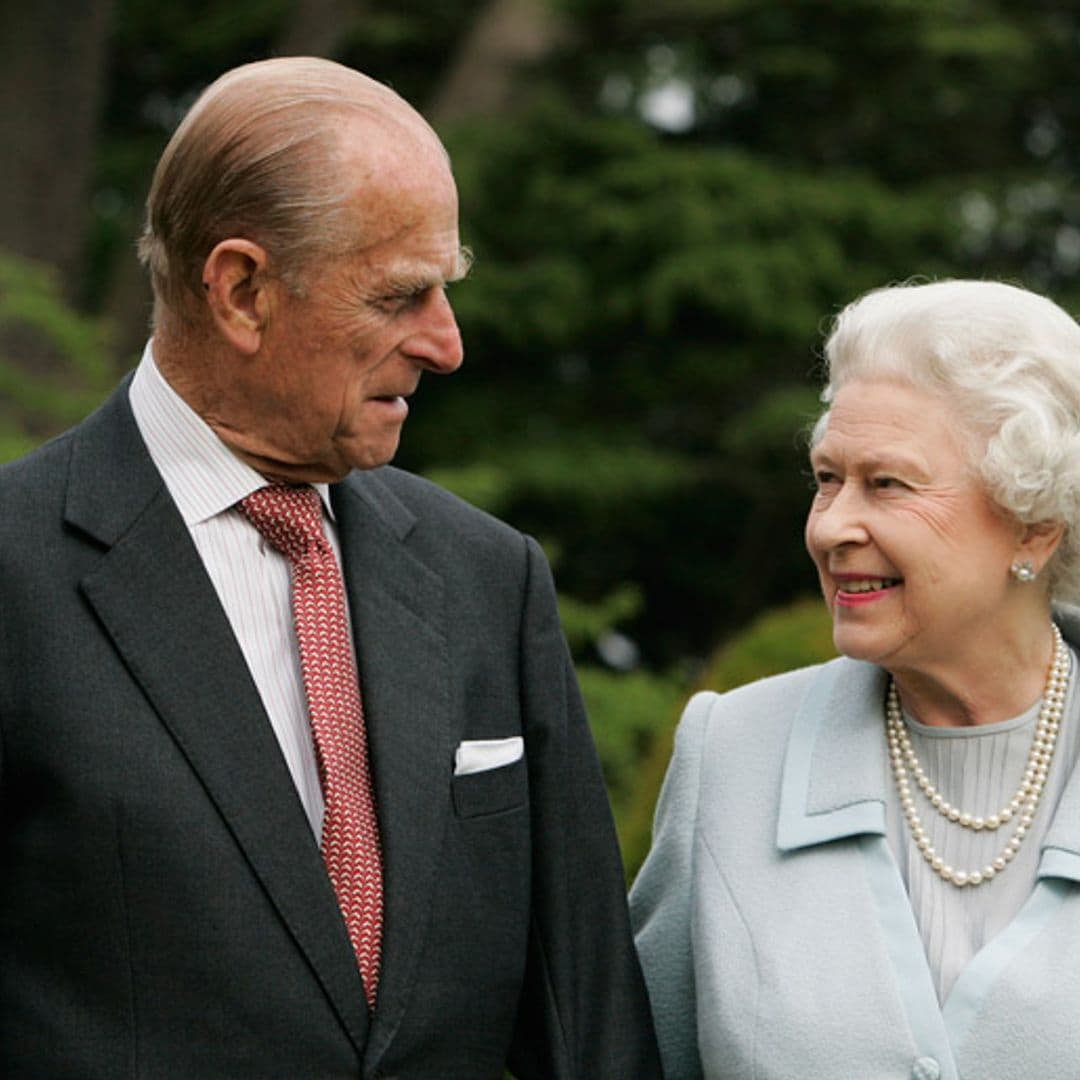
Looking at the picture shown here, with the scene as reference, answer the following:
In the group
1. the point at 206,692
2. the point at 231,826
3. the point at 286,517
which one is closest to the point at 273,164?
the point at 286,517

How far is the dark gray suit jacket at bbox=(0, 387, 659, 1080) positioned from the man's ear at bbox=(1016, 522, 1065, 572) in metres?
0.71

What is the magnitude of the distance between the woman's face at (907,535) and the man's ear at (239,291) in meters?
0.85

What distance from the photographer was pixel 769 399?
11211mm

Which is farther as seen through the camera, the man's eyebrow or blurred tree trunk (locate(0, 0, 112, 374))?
blurred tree trunk (locate(0, 0, 112, 374))

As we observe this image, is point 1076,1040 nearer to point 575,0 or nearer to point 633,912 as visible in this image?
point 633,912

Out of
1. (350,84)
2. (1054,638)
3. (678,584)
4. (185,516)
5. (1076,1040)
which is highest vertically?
(350,84)

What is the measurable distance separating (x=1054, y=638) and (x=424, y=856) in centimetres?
102

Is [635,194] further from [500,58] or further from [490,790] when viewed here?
[490,790]

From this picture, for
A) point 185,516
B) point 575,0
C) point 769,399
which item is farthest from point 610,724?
point 185,516

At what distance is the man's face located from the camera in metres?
2.95

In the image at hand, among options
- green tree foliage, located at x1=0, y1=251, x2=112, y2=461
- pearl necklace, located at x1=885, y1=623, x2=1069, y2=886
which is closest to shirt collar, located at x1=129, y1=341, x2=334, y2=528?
pearl necklace, located at x1=885, y1=623, x2=1069, y2=886

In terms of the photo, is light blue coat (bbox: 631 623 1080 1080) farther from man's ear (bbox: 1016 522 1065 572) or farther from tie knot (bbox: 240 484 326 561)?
tie knot (bbox: 240 484 326 561)

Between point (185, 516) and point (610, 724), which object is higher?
point (185, 516)

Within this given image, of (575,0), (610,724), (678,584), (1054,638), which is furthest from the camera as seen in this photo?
(678,584)
